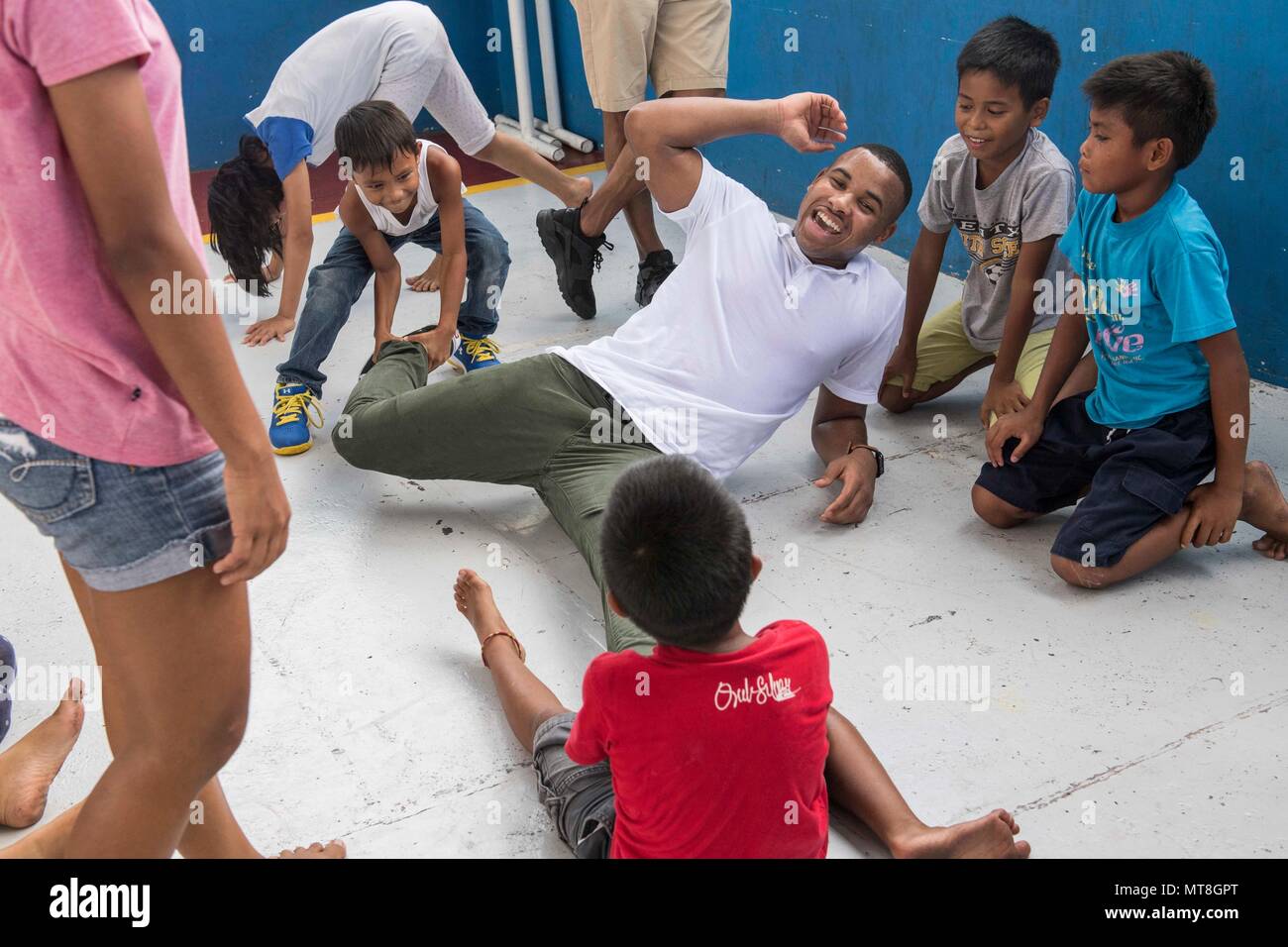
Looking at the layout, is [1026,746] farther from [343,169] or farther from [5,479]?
[343,169]

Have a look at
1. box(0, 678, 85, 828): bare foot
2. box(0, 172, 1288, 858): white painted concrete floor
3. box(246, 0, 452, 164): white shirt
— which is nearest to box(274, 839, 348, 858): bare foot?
box(0, 172, 1288, 858): white painted concrete floor

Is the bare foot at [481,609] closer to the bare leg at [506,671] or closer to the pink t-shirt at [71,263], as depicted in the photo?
the bare leg at [506,671]

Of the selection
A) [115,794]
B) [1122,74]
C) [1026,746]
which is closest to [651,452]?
[1026,746]

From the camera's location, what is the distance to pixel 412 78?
3.92 m

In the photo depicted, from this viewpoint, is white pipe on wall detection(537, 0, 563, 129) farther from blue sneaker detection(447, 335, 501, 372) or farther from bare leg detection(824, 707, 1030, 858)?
bare leg detection(824, 707, 1030, 858)

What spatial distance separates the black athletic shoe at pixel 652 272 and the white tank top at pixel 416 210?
750mm

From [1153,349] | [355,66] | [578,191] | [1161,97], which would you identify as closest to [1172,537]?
[1153,349]

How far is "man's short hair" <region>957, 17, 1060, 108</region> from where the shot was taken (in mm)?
2824

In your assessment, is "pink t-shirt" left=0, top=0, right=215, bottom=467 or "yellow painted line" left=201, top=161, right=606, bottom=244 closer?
"pink t-shirt" left=0, top=0, right=215, bottom=467

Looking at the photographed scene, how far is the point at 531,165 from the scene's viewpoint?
14.0 ft

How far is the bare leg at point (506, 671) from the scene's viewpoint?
83.4 inches

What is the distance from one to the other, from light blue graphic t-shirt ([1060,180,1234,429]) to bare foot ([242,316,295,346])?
7.23 feet

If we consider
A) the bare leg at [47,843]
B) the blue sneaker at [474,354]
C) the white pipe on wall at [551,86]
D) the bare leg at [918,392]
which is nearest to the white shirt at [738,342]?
the bare leg at [918,392]

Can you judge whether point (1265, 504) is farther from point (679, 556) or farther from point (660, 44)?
point (660, 44)
